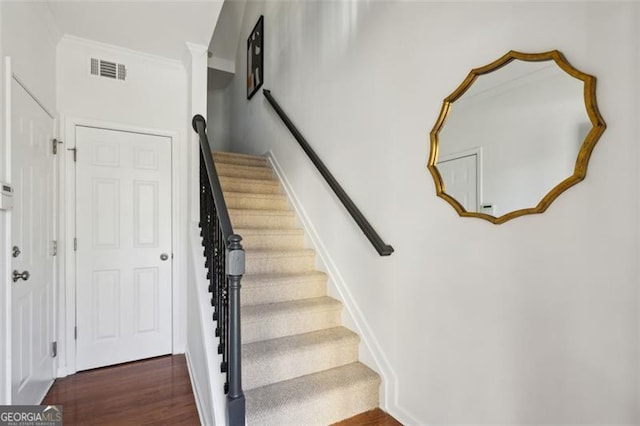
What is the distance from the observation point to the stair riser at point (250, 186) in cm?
310

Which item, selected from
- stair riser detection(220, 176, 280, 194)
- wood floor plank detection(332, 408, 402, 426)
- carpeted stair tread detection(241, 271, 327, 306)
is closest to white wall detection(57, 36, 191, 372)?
stair riser detection(220, 176, 280, 194)

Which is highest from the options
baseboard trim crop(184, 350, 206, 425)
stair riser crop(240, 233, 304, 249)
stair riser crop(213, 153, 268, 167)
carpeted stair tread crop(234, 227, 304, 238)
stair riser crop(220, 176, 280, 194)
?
stair riser crop(213, 153, 268, 167)

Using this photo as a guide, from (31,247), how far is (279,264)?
1564 millimetres

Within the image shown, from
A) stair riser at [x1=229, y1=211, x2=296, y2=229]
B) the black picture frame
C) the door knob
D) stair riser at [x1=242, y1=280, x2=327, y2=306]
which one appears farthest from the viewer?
the black picture frame

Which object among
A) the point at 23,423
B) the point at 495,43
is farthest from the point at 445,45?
the point at 23,423

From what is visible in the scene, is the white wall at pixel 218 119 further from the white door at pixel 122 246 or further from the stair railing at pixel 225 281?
the stair railing at pixel 225 281

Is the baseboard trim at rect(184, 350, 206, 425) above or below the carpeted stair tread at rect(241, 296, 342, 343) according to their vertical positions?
below

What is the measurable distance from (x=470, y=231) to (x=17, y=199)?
7.82 feet

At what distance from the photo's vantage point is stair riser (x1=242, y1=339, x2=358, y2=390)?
5.87 ft

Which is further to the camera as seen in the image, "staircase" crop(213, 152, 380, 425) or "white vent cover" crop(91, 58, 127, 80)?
"white vent cover" crop(91, 58, 127, 80)

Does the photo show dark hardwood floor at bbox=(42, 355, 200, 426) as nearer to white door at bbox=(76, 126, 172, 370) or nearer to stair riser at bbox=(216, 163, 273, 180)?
white door at bbox=(76, 126, 172, 370)

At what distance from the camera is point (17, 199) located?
1.76m

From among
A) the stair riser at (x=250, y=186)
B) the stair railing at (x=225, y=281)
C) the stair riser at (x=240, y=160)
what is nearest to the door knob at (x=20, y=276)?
the stair railing at (x=225, y=281)

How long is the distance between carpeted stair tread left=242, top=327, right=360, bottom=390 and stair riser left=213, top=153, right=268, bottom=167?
219 centimetres
